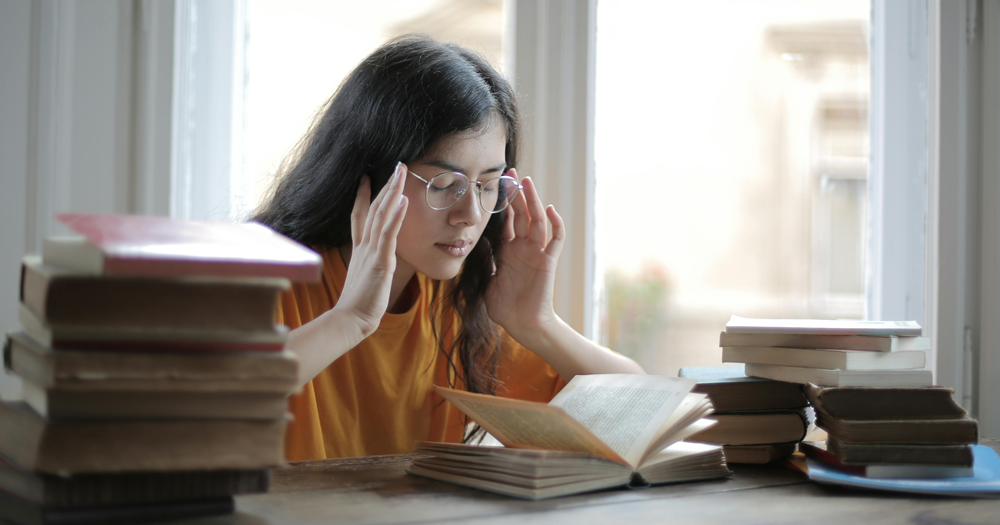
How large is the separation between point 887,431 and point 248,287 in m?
0.75

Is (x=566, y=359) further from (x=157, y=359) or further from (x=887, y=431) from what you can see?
(x=157, y=359)

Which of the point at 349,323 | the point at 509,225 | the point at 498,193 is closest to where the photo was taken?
the point at 349,323

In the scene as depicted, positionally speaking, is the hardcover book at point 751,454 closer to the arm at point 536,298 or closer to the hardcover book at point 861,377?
the hardcover book at point 861,377

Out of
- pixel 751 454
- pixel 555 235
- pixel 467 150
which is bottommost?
pixel 751 454

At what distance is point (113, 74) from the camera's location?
165cm

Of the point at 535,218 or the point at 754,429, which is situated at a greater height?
the point at 535,218

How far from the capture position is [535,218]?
1.52m

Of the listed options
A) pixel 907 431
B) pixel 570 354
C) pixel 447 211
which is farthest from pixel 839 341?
pixel 447 211

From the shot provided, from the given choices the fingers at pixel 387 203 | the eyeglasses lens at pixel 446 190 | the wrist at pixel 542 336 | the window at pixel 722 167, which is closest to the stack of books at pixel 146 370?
the fingers at pixel 387 203

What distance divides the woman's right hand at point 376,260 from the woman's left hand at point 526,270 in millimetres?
320

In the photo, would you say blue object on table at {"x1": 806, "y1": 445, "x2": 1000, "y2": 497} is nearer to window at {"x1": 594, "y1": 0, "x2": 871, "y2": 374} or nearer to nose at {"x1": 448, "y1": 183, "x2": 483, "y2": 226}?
nose at {"x1": 448, "y1": 183, "x2": 483, "y2": 226}

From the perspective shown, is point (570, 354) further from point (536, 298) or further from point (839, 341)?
point (839, 341)

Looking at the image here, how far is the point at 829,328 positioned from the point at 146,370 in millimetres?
806

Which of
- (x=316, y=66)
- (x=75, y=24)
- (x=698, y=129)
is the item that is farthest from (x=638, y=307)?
(x=75, y=24)
